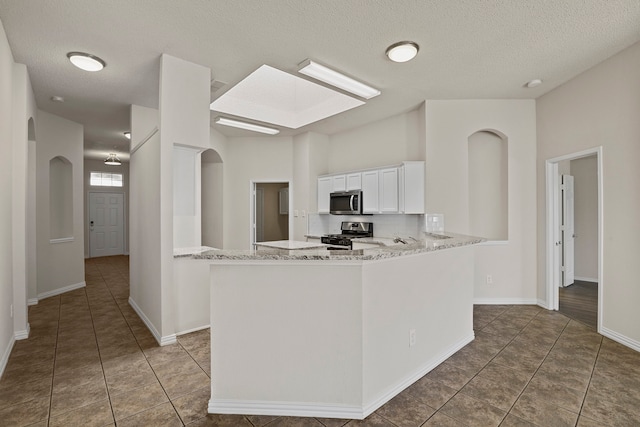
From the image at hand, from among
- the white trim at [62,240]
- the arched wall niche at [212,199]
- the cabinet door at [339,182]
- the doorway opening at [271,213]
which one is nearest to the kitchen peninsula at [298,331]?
the cabinet door at [339,182]

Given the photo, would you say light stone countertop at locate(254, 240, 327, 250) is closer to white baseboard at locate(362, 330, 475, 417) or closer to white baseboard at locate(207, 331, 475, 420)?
white baseboard at locate(362, 330, 475, 417)

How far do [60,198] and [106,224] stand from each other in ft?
13.6

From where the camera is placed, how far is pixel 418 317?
94.5 inches

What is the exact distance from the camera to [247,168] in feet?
21.0

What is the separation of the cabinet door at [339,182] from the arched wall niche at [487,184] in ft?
6.56

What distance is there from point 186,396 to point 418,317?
1759mm

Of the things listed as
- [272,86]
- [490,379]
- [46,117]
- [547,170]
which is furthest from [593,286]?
[46,117]

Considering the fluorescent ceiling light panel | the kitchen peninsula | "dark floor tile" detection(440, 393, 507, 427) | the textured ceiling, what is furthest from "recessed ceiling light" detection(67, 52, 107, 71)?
"dark floor tile" detection(440, 393, 507, 427)

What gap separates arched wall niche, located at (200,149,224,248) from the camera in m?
6.31

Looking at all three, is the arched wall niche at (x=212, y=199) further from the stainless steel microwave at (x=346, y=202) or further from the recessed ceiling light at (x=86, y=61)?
the recessed ceiling light at (x=86, y=61)

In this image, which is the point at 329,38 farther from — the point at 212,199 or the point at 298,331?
the point at 212,199

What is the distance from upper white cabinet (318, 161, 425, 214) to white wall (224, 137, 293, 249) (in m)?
1.15

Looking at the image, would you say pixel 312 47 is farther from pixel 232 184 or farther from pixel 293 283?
pixel 232 184

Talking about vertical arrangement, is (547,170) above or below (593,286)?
above
